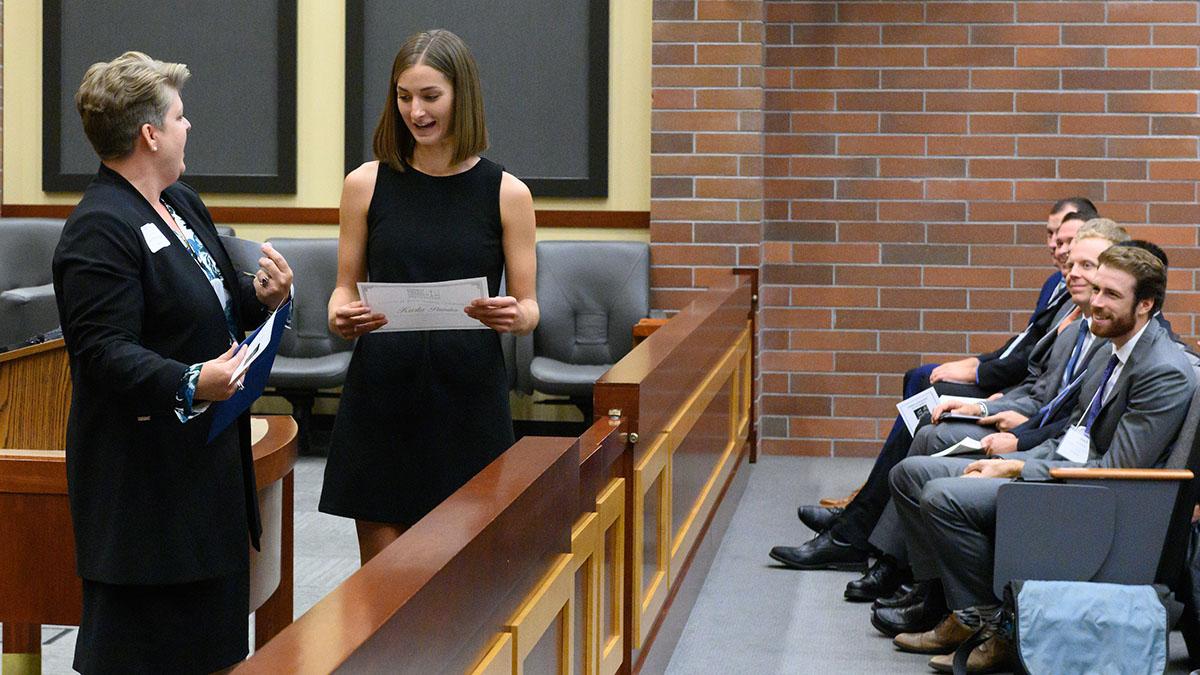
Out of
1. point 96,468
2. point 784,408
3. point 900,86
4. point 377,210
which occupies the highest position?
point 900,86

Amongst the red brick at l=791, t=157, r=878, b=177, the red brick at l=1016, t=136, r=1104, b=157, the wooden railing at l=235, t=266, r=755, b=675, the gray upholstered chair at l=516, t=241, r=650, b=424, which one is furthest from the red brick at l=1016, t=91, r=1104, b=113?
the wooden railing at l=235, t=266, r=755, b=675

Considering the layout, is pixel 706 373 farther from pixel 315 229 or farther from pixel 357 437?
pixel 315 229

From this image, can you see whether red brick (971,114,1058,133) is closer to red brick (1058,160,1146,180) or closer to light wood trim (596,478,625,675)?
red brick (1058,160,1146,180)

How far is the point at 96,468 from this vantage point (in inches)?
89.7

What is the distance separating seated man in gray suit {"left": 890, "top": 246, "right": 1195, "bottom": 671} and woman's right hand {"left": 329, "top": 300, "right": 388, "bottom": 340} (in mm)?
1751

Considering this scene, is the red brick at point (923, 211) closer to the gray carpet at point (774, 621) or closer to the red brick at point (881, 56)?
the red brick at point (881, 56)

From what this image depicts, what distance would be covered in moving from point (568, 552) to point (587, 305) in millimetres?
4091

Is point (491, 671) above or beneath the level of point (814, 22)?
beneath

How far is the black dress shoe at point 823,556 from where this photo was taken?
5.15m

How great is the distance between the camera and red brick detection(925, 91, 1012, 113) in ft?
22.6

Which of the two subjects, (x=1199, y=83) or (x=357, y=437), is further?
(x=1199, y=83)

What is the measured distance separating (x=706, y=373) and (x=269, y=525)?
7.55 feet

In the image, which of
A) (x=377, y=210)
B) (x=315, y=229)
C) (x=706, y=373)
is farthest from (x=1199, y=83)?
(x=377, y=210)

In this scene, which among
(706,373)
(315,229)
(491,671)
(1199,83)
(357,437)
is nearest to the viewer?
(491,671)
